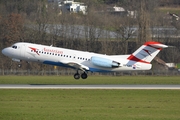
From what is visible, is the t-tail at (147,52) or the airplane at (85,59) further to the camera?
the airplane at (85,59)

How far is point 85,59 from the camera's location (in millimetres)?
65625

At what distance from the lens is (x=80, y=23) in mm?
116188

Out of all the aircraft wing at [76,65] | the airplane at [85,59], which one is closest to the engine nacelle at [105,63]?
the airplane at [85,59]

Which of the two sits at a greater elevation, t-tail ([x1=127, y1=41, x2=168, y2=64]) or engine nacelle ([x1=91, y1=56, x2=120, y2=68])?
t-tail ([x1=127, y1=41, x2=168, y2=64])

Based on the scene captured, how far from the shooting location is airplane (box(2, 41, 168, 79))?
6281cm

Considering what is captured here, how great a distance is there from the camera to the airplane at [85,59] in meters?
62.8
